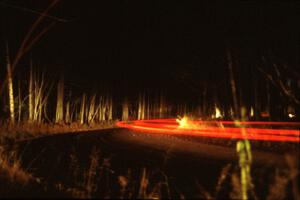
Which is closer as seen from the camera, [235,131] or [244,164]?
[244,164]

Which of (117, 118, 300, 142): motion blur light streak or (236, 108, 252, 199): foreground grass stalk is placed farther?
(117, 118, 300, 142): motion blur light streak

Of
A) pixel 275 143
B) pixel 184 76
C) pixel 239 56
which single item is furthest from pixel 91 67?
pixel 275 143

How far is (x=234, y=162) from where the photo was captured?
11.9 metres

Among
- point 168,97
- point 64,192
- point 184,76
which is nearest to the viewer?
point 64,192

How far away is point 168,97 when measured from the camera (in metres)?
81.4

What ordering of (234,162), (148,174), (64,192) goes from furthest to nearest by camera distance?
(234,162)
(148,174)
(64,192)

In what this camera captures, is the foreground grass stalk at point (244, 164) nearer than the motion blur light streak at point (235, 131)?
Yes

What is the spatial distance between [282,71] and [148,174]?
19.8 metres

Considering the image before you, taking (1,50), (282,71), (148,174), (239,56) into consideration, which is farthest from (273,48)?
(1,50)

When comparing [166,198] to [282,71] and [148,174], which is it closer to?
[148,174]

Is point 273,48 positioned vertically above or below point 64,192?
above

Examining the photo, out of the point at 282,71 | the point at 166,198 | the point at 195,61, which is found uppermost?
the point at 195,61

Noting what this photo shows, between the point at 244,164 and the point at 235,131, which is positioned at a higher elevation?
the point at 235,131

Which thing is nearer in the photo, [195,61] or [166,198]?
[166,198]
